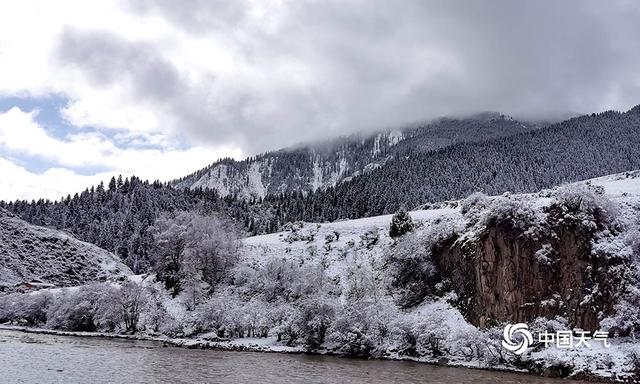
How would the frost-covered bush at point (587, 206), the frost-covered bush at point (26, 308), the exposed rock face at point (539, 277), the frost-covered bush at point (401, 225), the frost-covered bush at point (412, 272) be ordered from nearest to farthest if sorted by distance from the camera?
the exposed rock face at point (539, 277) → the frost-covered bush at point (587, 206) → the frost-covered bush at point (412, 272) → the frost-covered bush at point (401, 225) → the frost-covered bush at point (26, 308)

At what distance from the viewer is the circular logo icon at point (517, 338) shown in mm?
46969

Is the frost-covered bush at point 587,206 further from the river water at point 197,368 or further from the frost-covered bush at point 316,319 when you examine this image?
the frost-covered bush at point 316,319

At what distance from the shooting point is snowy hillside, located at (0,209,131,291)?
112688 mm

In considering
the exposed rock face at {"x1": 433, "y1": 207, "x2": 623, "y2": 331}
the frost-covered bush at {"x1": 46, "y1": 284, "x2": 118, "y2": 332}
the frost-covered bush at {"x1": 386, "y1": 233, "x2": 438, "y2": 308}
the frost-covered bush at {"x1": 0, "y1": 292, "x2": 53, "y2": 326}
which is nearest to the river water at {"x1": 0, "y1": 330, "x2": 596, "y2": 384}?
the exposed rock face at {"x1": 433, "y1": 207, "x2": 623, "y2": 331}

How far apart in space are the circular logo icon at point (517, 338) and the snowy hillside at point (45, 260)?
93958 mm

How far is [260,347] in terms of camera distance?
59.0 meters

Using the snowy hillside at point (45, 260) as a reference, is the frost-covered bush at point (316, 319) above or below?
below

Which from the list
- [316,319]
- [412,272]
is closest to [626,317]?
[412,272]

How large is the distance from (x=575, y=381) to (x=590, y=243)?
18227 mm

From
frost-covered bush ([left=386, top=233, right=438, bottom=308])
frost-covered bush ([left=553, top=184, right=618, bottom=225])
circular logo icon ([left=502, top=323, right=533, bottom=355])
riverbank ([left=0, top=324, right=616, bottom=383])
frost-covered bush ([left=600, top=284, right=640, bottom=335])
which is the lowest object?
riverbank ([left=0, top=324, right=616, bottom=383])

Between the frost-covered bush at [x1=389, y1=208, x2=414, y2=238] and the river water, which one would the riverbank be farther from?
the frost-covered bush at [x1=389, y1=208, x2=414, y2=238]

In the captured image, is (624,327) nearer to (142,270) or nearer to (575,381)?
(575,381)

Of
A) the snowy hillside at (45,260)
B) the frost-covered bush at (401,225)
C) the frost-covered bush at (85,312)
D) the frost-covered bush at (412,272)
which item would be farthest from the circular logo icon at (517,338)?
the snowy hillside at (45,260)

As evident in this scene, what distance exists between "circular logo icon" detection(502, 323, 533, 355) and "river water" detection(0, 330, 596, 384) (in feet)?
16.9
